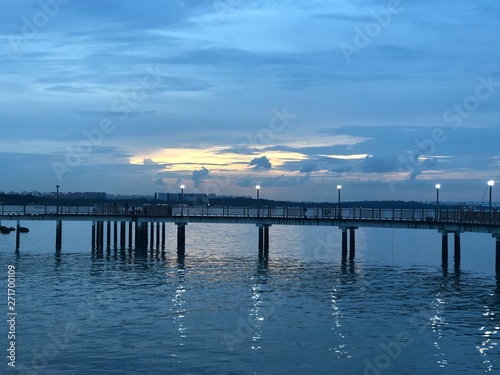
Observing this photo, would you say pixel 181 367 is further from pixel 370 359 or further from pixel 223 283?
pixel 223 283

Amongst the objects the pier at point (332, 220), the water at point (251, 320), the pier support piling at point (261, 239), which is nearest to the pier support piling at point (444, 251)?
the pier at point (332, 220)

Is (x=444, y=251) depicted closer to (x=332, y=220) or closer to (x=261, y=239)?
(x=332, y=220)

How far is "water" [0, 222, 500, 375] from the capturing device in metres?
25.0

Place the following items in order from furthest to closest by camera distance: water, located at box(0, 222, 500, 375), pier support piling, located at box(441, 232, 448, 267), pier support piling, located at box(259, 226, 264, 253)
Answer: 1. pier support piling, located at box(259, 226, 264, 253)
2. pier support piling, located at box(441, 232, 448, 267)
3. water, located at box(0, 222, 500, 375)

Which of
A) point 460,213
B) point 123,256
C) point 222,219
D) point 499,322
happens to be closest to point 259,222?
point 222,219

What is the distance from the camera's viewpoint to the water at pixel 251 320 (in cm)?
2497

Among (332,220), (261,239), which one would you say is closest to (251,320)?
(332,220)

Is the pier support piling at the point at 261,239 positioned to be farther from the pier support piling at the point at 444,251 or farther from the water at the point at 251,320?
the pier support piling at the point at 444,251

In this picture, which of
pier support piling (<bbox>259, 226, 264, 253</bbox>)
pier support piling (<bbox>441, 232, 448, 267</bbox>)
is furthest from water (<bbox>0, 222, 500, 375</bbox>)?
pier support piling (<bbox>259, 226, 264, 253</bbox>)

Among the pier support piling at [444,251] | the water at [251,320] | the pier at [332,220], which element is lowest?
the water at [251,320]

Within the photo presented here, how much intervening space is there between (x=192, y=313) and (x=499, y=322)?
14986 mm

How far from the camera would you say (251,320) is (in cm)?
3250

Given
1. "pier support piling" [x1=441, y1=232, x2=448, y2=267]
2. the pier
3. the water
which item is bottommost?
the water

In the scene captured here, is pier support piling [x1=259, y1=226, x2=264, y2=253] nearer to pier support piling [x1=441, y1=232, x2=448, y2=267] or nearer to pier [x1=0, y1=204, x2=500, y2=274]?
pier [x1=0, y1=204, x2=500, y2=274]
